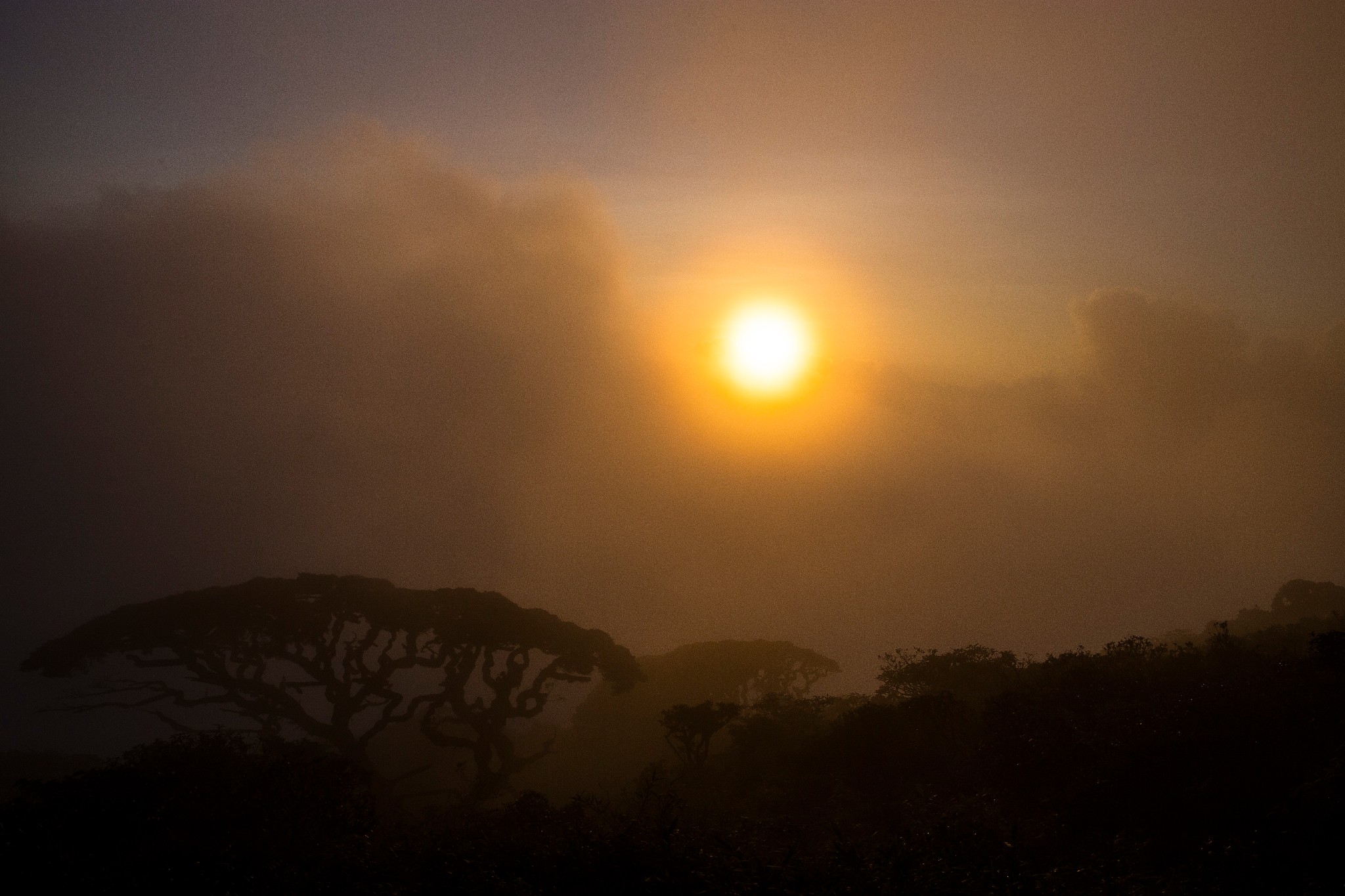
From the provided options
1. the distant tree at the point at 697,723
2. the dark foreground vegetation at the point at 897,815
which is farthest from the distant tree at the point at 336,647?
the dark foreground vegetation at the point at 897,815

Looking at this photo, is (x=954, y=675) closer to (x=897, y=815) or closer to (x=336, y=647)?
(x=897, y=815)

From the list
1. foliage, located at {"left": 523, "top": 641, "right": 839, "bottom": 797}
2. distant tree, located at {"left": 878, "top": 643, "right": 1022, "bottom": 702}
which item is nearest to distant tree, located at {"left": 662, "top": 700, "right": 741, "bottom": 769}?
distant tree, located at {"left": 878, "top": 643, "right": 1022, "bottom": 702}

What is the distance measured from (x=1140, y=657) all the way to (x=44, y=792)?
87.4 ft

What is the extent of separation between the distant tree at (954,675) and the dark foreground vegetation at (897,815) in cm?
359

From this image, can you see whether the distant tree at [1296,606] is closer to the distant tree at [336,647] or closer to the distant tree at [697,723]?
the distant tree at [697,723]

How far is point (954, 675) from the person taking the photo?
2981 cm

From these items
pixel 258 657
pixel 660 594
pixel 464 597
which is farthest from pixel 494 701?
pixel 660 594

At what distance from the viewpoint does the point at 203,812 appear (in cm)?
1638

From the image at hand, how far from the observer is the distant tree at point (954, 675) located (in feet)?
94.0

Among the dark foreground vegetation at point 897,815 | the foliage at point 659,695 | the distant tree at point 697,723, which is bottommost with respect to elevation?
the dark foreground vegetation at point 897,815

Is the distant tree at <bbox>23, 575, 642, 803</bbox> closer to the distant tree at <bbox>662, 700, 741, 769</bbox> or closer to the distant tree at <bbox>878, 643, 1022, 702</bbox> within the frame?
the distant tree at <bbox>662, 700, 741, 769</bbox>

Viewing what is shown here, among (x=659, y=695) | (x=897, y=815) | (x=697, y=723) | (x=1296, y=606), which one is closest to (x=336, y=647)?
(x=697, y=723)

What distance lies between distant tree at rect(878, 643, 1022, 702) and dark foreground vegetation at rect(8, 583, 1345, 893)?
11.8ft

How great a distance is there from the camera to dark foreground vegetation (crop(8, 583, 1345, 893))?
43.0ft
